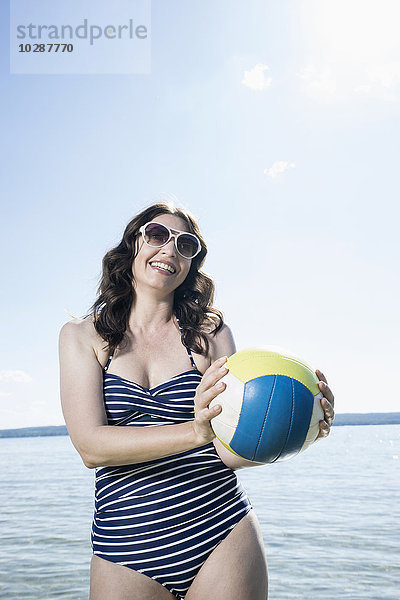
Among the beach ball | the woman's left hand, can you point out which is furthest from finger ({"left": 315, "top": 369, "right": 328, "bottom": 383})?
the beach ball

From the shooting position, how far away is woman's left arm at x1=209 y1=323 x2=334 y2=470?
2.31m

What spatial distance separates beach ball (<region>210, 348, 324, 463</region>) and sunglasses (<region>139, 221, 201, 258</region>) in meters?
0.70

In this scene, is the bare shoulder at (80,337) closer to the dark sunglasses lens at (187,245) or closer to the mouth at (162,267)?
the mouth at (162,267)

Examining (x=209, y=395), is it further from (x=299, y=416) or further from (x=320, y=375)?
(x=320, y=375)

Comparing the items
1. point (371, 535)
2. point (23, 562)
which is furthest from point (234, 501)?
point (371, 535)

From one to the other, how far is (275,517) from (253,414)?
27.9 feet

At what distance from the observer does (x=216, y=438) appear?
246 cm

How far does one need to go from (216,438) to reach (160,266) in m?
0.82

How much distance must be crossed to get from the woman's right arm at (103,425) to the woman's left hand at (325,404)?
440mm

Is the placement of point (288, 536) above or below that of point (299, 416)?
below

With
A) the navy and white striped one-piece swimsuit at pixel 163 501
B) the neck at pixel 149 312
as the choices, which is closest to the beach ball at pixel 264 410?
the navy and white striped one-piece swimsuit at pixel 163 501

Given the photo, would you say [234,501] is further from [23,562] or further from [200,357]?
[23,562]

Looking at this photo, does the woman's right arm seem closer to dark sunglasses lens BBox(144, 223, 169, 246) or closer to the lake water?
dark sunglasses lens BBox(144, 223, 169, 246)

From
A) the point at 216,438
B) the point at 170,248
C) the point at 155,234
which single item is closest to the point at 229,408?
the point at 216,438
